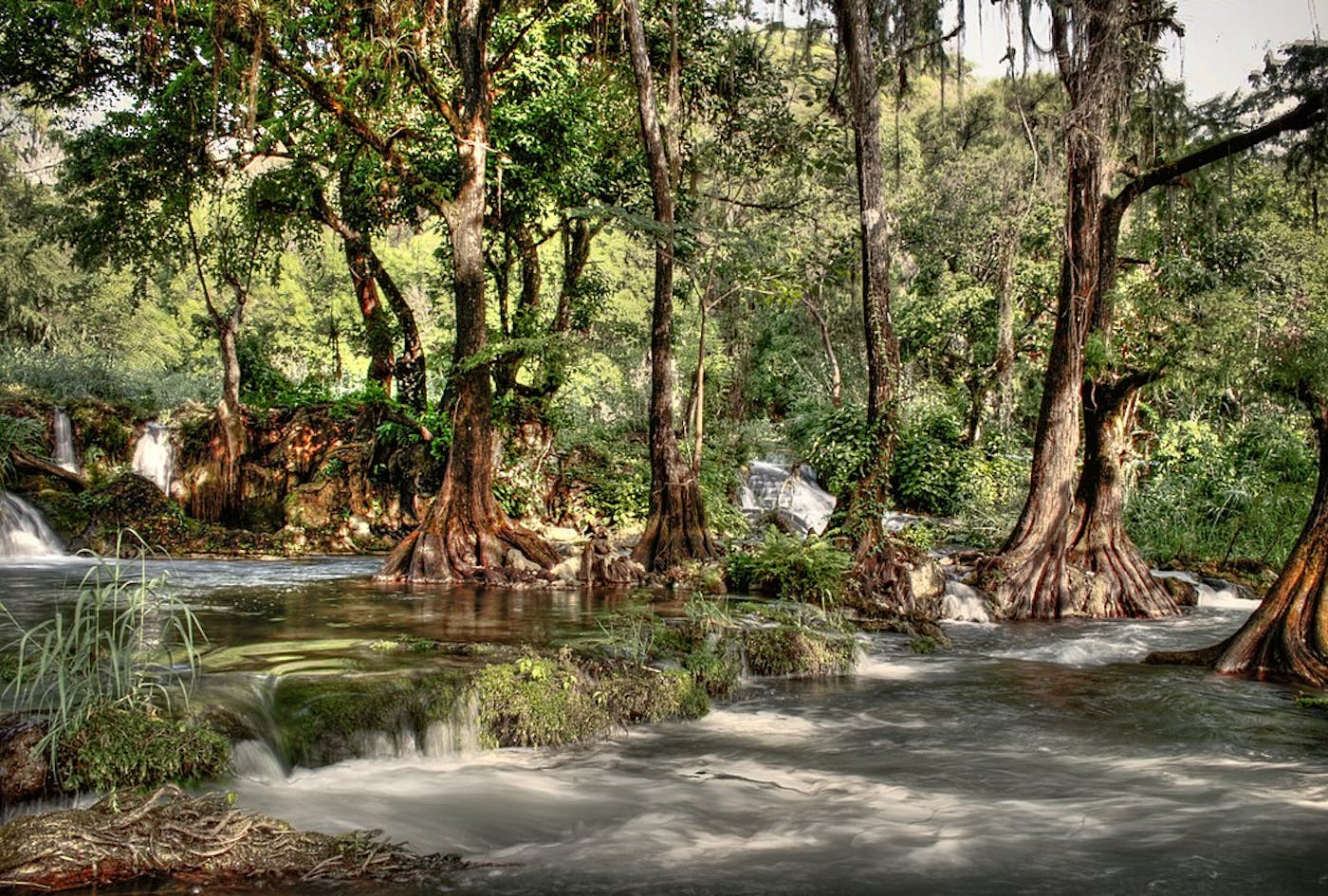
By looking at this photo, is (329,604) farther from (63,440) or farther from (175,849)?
(63,440)

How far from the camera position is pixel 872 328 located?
45.9 ft

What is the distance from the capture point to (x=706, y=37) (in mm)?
20312

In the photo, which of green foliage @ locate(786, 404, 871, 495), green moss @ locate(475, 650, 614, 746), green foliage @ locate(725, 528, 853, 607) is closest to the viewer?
green moss @ locate(475, 650, 614, 746)

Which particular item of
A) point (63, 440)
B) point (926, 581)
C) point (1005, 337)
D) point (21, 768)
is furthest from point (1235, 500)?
point (63, 440)

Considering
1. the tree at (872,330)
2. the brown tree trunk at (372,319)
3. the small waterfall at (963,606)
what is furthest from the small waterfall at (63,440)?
the small waterfall at (963,606)

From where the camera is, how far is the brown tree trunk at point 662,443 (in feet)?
48.7

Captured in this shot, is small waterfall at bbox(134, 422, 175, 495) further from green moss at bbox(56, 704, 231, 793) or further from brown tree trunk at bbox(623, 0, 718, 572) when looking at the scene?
green moss at bbox(56, 704, 231, 793)

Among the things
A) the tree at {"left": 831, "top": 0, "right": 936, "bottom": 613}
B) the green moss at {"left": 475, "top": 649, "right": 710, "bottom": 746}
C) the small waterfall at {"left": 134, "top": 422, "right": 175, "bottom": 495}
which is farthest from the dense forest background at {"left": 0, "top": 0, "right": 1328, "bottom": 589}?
the green moss at {"left": 475, "top": 649, "right": 710, "bottom": 746}

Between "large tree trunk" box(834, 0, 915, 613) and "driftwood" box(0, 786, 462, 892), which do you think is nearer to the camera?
"driftwood" box(0, 786, 462, 892)

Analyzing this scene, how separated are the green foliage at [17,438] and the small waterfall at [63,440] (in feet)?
0.86

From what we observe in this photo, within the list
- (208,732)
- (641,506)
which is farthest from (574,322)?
(208,732)

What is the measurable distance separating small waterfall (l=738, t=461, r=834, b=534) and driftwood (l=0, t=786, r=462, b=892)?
17245mm

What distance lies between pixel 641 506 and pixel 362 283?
757 cm

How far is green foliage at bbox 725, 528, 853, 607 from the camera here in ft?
40.7
